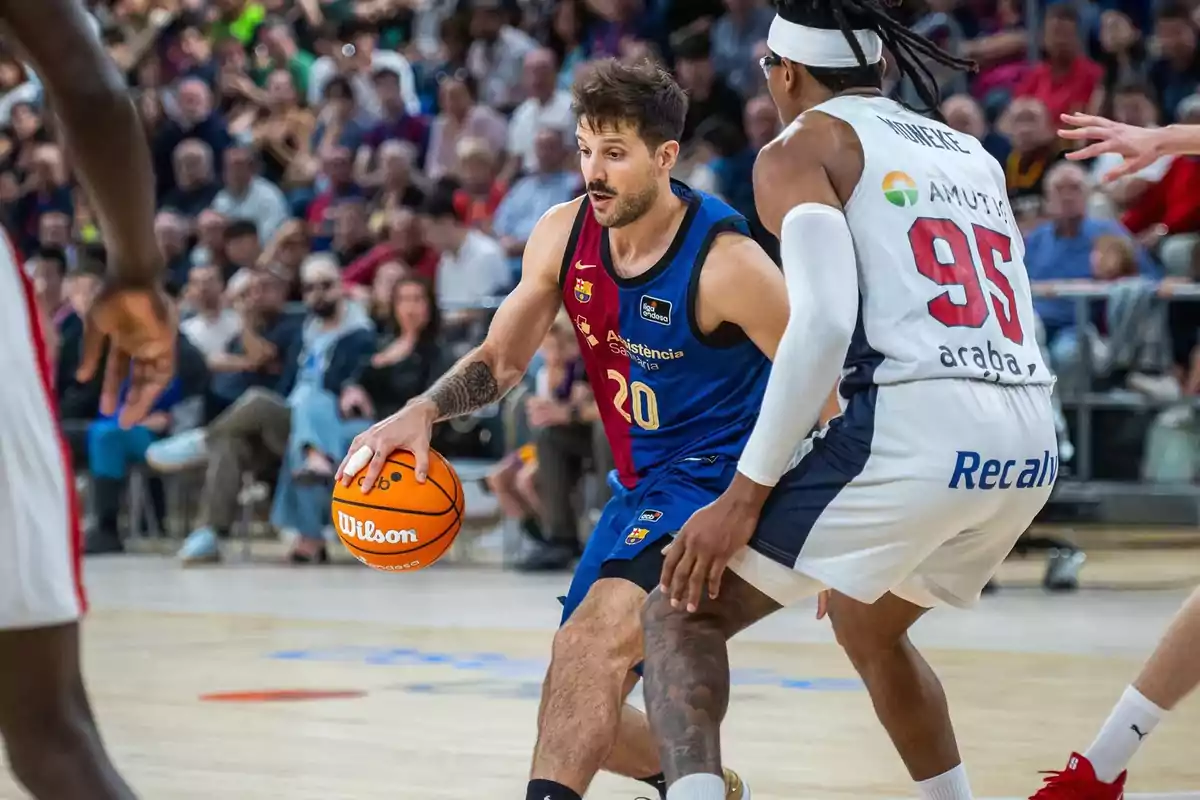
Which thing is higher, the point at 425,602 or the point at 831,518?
the point at 831,518

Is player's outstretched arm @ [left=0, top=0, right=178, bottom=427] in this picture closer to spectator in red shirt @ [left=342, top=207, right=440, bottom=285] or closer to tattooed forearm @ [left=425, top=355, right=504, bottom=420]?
tattooed forearm @ [left=425, top=355, right=504, bottom=420]

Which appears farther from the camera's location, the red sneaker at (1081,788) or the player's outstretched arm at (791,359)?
the red sneaker at (1081,788)

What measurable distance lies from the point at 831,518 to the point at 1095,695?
11.5 feet

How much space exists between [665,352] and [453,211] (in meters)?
9.91

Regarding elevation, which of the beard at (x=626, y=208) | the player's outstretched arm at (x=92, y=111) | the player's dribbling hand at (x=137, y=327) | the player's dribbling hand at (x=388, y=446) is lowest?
the player's dribbling hand at (x=388, y=446)

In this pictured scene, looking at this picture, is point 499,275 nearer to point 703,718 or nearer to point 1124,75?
point 1124,75

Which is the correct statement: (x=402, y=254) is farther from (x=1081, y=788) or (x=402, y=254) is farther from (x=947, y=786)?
(x=947, y=786)

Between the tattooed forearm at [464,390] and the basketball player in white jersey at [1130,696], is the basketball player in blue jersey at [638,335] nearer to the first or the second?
the tattooed forearm at [464,390]

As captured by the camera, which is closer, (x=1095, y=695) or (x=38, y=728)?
(x=38, y=728)

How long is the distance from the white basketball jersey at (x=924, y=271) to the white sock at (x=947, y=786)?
2.99 feet

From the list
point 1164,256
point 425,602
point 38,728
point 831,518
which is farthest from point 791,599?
point 1164,256

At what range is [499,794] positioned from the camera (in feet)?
16.9

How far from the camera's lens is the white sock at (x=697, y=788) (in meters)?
3.57

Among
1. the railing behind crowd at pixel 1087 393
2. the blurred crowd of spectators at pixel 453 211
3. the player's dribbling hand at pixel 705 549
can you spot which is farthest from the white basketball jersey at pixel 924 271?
the railing behind crowd at pixel 1087 393
